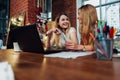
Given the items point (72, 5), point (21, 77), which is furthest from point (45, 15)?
point (21, 77)

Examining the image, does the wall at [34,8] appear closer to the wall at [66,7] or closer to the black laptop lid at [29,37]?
the wall at [66,7]

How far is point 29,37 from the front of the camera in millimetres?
1144

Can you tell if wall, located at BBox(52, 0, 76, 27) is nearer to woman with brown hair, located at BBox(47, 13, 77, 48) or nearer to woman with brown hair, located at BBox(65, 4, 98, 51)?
woman with brown hair, located at BBox(47, 13, 77, 48)

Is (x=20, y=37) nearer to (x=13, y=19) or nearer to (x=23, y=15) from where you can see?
(x=23, y=15)

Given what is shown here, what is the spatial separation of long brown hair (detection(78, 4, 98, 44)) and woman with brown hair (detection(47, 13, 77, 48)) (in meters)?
0.11

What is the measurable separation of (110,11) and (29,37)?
247 cm

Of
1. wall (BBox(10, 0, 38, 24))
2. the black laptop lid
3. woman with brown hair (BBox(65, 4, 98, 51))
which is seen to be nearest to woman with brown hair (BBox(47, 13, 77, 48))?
woman with brown hair (BBox(65, 4, 98, 51))

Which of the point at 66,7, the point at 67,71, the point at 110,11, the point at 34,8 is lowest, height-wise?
the point at 67,71

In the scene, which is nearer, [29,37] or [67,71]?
[67,71]

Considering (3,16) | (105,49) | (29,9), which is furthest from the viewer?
(3,16)

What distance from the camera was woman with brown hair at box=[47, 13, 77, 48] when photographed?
5.54 ft

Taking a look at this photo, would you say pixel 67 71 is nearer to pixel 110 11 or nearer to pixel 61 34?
pixel 61 34

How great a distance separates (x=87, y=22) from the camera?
70.0 inches

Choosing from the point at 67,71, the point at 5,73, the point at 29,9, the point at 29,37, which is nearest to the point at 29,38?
the point at 29,37
